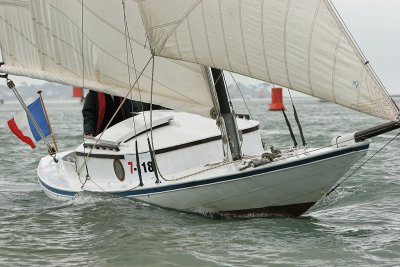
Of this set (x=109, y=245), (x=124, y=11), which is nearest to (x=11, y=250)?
(x=109, y=245)

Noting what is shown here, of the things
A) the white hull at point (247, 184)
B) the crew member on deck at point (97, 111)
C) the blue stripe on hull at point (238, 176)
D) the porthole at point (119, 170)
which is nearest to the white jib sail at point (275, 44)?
the blue stripe on hull at point (238, 176)

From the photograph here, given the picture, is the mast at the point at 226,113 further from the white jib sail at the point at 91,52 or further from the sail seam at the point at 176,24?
the sail seam at the point at 176,24

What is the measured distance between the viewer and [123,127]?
42.4 ft

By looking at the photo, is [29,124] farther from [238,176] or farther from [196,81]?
[238,176]

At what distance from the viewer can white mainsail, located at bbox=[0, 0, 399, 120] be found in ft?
28.5

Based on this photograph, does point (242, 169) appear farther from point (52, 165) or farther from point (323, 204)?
point (52, 165)

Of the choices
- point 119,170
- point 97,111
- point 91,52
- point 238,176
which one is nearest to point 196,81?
point 238,176

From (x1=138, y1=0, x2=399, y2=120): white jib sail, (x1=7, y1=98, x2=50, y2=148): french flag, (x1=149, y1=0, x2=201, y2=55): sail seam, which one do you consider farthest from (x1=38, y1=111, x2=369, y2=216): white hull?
(x1=7, y1=98, x2=50, y2=148): french flag

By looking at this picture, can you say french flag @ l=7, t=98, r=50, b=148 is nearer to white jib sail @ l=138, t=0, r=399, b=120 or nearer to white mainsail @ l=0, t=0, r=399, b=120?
white mainsail @ l=0, t=0, r=399, b=120

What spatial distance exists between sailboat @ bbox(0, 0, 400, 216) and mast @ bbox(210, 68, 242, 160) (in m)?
0.02

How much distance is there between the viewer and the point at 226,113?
11422 millimetres

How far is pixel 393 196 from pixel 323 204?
151cm

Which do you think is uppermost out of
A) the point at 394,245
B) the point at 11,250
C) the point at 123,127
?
the point at 123,127

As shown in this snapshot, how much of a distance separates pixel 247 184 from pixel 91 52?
3.77 m
